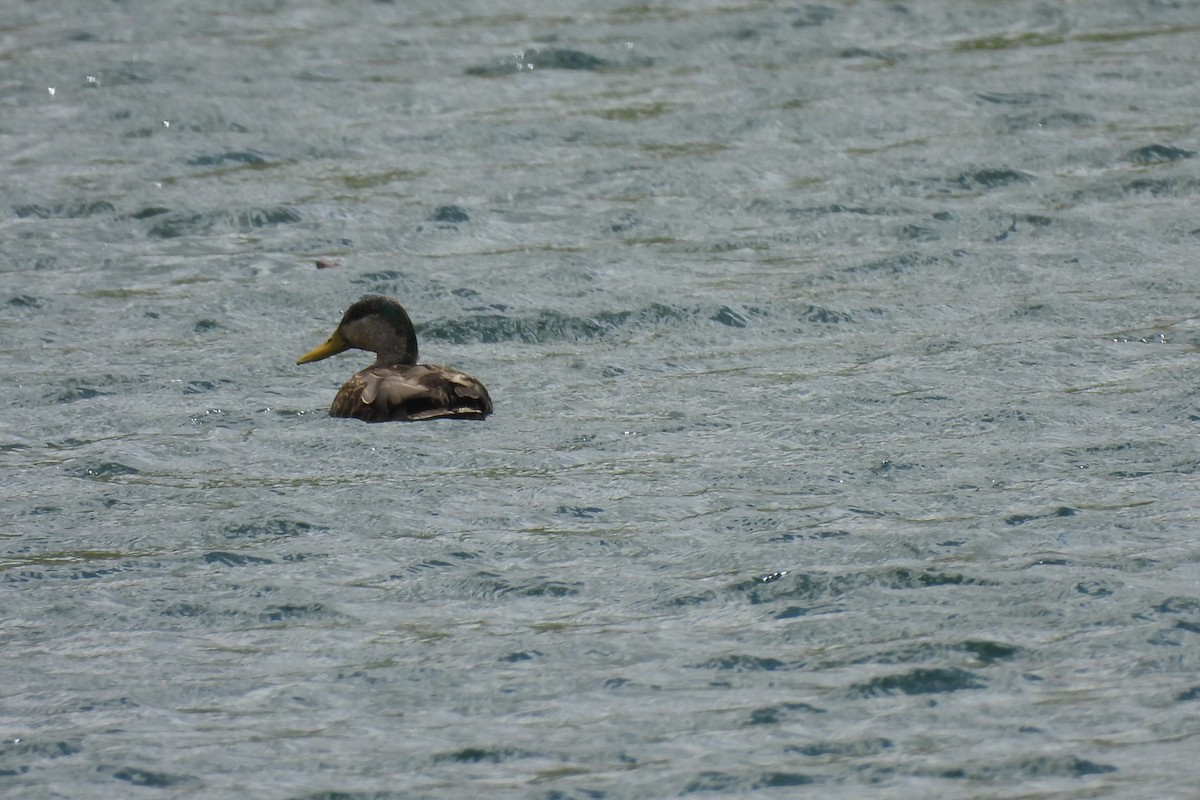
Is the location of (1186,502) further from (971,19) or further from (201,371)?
(971,19)

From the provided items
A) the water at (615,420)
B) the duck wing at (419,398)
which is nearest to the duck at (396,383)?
the duck wing at (419,398)

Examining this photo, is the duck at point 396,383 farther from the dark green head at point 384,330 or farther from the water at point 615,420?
the water at point 615,420

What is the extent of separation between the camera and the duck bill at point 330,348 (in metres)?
9.93

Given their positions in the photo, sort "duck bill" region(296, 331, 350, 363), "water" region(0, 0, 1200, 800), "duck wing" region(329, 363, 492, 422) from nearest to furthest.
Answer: "water" region(0, 0, 1200, 800), "duck wing" region(329, 363, 492, 422), "duck bill" region(296, 331, 350, 363)

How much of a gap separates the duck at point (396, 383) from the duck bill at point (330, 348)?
85 mm

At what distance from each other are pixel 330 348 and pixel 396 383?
0.95 metres

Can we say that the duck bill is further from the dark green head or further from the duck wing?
the duck wing

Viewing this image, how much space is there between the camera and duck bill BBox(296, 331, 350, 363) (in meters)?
9.93

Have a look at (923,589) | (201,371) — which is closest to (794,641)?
(923,589)

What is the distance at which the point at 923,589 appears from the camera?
669 cm

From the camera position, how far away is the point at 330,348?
9969mm

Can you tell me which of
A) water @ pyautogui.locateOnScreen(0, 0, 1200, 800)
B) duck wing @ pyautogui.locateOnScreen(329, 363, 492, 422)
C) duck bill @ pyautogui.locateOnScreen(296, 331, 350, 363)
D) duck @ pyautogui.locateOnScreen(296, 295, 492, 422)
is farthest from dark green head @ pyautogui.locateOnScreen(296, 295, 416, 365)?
duck wing @ pyautogui.locateOnScreen(329, 363, 492, 422)

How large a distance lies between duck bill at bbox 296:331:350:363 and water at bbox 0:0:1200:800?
0.49ft

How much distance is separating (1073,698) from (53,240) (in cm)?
839
